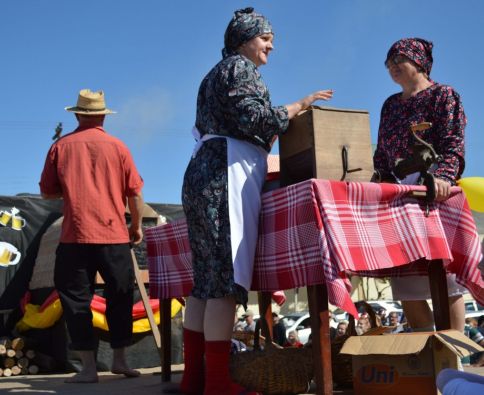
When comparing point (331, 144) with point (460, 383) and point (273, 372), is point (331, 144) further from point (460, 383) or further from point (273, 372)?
point (460, 383)

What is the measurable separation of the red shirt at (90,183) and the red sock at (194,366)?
1.10 metres

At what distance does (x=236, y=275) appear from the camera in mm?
2773

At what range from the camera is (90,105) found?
4.33 m

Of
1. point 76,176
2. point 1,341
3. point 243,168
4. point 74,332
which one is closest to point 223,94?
point 243,168

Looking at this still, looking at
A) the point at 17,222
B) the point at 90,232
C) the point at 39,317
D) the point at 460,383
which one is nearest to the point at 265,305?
the point at 90,232

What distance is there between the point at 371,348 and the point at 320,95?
3.69ft

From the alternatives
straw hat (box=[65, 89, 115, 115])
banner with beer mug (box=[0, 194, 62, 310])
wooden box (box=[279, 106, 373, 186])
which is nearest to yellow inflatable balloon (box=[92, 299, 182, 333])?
banner with beer mug (box=[0, 194, 62, 310])

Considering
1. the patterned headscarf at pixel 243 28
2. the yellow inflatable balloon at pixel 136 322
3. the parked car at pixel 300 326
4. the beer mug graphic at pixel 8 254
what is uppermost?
the patterned headscarf at pixel 243 28

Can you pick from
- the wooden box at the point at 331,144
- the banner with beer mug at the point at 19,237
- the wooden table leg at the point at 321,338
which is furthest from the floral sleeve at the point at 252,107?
the banner with beer mug at the point at 19,237

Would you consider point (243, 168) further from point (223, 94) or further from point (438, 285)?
point (438, 285)

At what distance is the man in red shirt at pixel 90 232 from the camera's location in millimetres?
4023

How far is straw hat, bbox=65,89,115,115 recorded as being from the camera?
432 cm

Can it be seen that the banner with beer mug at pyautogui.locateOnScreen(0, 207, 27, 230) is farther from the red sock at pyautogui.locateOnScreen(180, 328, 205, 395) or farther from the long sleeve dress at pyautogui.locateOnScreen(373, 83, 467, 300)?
the long sleeve dress at pyautogui.locateOnScreen(373, 83, 467, 300)

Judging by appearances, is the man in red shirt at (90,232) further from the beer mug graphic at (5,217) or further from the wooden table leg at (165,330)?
the beer mug graphic at (5,217)
